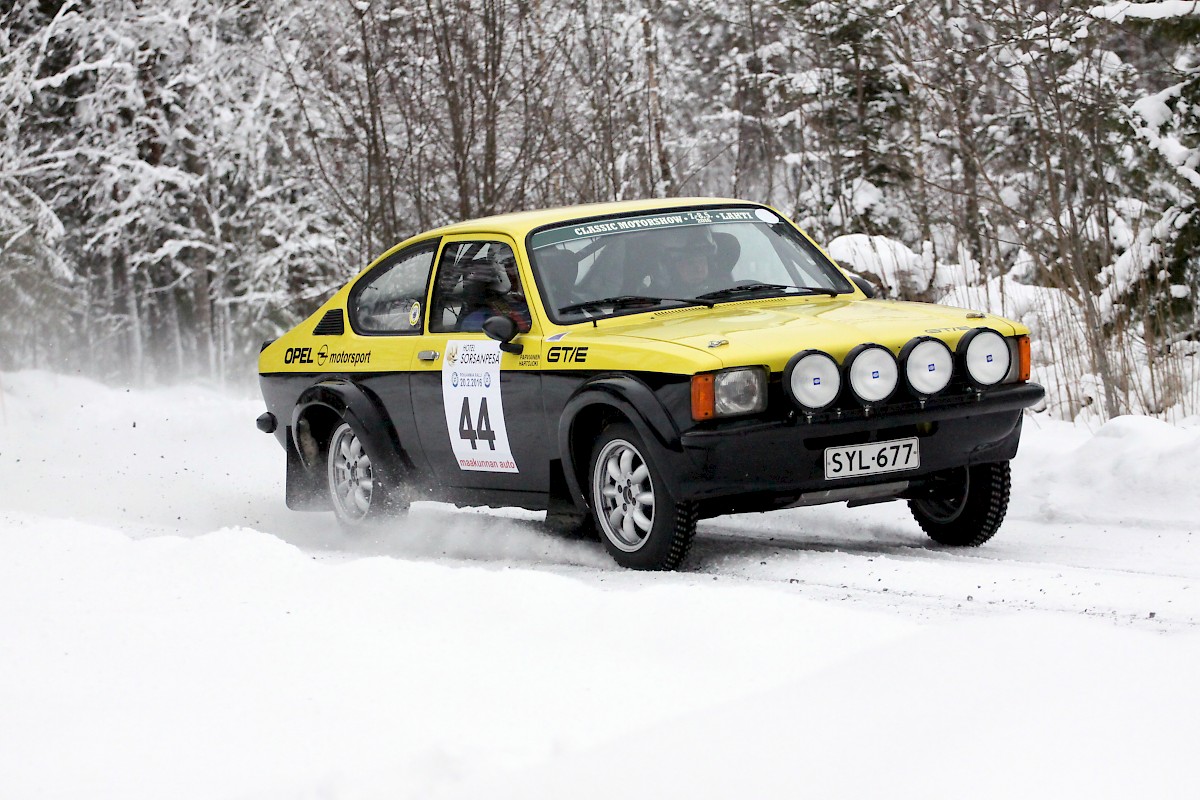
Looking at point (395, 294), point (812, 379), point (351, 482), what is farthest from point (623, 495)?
point (351, 482)

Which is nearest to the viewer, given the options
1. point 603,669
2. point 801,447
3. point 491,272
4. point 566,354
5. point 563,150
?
point 603,669

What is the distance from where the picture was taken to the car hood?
6176 mm

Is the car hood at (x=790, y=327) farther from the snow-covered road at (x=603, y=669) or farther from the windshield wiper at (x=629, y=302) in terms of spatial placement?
the snow-covered road at (x=603, y=669)

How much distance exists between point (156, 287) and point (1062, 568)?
96.0 feet

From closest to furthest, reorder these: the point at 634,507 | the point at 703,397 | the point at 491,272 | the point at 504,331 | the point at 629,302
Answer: the point at 703,397
the point at 634,507
the point at 504,331
the point at 629,302
the point at 491,272

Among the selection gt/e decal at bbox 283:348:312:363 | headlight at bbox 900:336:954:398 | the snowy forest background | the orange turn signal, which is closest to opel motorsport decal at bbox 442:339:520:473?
the orange turn signal

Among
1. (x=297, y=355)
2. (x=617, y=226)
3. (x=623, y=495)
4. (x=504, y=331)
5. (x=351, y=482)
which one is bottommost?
(x=351, y=482)

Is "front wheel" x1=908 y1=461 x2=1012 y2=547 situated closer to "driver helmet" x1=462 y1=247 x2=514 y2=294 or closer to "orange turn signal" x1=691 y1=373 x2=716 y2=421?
"orange turn signal" x1=691 y1=373 x2=716 y2=421

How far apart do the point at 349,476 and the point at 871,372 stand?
3.54 metres

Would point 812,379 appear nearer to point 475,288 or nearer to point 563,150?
point 475,288

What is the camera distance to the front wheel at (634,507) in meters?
6.38

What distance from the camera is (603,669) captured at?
4.24 m

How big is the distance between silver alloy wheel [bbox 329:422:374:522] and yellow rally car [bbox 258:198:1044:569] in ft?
0.06

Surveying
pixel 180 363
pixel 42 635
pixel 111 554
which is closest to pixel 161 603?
pixel 42 635
